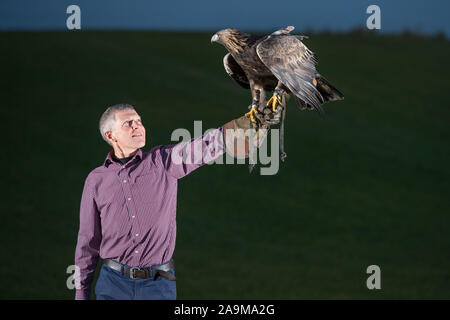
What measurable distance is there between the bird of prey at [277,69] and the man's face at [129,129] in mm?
Result: 737

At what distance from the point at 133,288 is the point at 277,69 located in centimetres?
168

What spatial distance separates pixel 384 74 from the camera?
34.3 meters

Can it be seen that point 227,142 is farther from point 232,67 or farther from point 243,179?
point 243,179

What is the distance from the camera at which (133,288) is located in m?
4.20

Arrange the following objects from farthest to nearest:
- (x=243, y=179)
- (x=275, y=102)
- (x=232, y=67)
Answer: (x=243, y=179) < (x=232, y=67) < (x=275, y=102)

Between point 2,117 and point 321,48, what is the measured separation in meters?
20.1

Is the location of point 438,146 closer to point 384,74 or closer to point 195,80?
point 384,74

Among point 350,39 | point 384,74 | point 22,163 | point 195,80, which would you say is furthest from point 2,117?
point 350,39

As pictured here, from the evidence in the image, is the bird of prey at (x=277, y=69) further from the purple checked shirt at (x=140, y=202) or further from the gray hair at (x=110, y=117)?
the gray hair at (x=110, y=117)

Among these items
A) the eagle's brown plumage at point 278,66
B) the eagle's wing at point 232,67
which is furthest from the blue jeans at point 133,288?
the eagle's wing at point 232,67

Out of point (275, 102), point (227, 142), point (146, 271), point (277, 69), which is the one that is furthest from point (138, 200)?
point (277, 69)

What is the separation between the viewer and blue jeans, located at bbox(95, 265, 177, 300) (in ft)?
13.7

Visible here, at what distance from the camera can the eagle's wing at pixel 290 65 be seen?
13.4 ft

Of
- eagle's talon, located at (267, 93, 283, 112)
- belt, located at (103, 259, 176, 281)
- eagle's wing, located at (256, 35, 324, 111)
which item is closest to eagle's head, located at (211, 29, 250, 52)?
eagle's wing, located at (256, 35, 324, 111)
